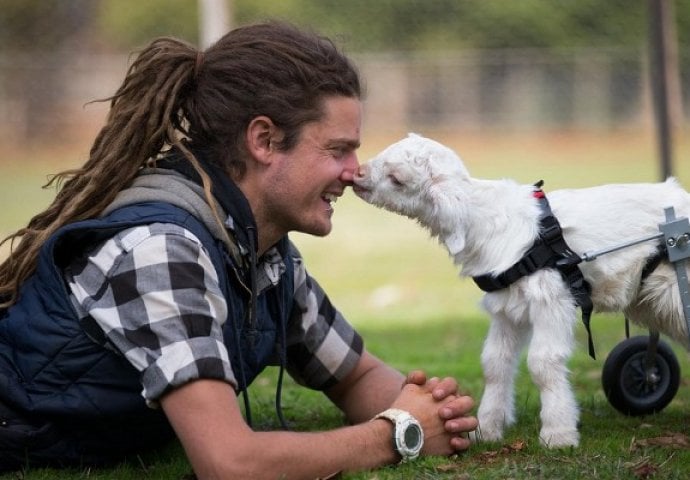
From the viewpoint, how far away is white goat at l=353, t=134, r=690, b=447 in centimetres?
439

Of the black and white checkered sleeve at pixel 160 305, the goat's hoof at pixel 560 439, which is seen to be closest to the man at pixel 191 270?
the black and white checkered sleeve at pixel 160 305

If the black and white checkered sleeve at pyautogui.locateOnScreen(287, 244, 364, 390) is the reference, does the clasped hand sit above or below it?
below

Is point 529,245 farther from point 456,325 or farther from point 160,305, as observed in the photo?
point 456,325

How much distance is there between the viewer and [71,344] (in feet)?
13.2

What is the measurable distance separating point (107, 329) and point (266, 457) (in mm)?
714

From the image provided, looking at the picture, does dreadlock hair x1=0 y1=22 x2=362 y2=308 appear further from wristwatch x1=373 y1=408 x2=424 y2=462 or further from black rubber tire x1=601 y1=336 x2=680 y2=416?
black rubber tire x1=601 y1=336 x2=680 y2=416

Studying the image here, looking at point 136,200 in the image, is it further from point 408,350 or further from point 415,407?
point 408,350

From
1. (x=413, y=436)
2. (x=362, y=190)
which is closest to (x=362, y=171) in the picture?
(x=362, y=190)

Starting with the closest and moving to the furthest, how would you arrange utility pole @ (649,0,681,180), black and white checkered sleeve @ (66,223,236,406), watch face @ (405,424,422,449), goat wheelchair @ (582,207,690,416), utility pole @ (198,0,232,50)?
1. black and white checkered sleeve @ (66,223,236,406)
2. watch face @ (405,424,422,449)
3. goat wheelchair @ (582,207,690,416)
4. utility pole @ (649,0,681,180)
5. utility pole @ (198,0,232,50)

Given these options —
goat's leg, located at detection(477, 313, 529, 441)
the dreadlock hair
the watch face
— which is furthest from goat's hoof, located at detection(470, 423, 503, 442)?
the dreadlock hair

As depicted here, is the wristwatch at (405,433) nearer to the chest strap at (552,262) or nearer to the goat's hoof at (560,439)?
the goat's hoof at (560,439)

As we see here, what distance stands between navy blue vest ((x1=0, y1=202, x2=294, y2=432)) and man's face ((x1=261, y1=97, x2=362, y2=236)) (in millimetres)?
303

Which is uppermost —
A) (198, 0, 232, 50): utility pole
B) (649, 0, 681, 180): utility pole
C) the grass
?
(198, 0, 232, 50): utility pole

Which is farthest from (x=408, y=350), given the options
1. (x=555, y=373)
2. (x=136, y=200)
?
(x=136, y=200)
